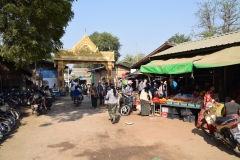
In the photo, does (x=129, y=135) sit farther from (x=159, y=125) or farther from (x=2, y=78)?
(x=2, y=78)

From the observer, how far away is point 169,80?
11.2 meters

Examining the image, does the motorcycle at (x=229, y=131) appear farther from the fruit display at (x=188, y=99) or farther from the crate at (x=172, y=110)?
the crate at (x=172, y=110)

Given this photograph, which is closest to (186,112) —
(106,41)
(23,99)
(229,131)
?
(229,131)

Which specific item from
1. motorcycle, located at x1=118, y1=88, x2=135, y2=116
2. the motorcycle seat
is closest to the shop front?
motorcycle, located at x1=118, y1=88, x2=135, y2=116

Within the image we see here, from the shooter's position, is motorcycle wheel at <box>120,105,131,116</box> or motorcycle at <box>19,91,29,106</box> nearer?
motorcycle wheel at <box>120,105,131,116</box>

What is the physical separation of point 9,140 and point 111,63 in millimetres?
20320

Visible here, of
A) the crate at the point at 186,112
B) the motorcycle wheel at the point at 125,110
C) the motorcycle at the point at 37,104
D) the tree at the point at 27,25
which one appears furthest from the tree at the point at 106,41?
the crate at the point at 186,112

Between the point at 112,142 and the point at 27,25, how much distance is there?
6.09 m

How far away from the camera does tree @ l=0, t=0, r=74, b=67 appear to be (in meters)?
8.44

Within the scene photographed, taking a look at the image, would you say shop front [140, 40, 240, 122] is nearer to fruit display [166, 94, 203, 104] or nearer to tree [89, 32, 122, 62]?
fruit display [166, 94, 203, 104]

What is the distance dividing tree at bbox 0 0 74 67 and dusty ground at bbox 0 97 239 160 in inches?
126

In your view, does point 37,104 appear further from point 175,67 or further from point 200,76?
point 200,76

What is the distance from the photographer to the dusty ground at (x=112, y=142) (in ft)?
16.8

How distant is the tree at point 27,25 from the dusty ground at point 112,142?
10.5ft
